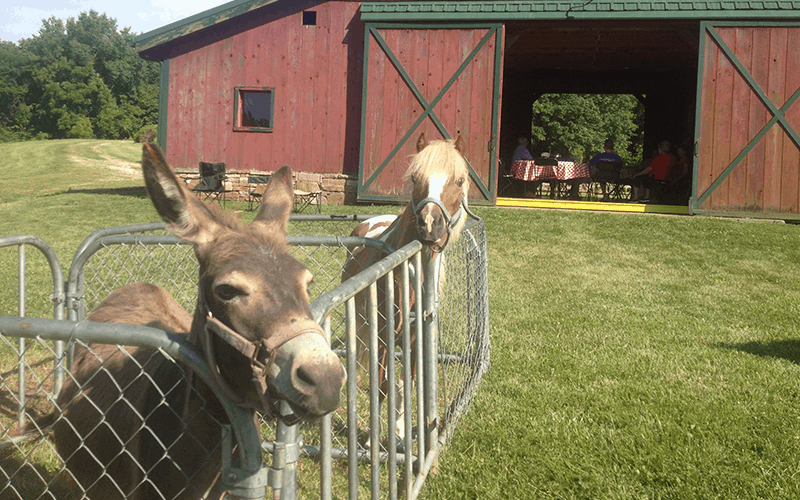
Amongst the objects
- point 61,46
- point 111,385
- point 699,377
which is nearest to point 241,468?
point 111,385

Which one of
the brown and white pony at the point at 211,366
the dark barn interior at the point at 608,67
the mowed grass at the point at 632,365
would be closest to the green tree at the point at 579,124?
the dark barn interior at the point at 608,67

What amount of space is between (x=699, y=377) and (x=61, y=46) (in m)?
102

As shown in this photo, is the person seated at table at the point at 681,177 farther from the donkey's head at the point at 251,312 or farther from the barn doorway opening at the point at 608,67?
the donkey's head at the point at 251,312

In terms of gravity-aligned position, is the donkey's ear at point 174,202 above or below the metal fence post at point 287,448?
above

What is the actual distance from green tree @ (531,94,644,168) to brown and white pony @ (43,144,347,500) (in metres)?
39.6

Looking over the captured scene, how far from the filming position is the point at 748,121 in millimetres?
12109

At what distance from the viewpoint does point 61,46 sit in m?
85.9

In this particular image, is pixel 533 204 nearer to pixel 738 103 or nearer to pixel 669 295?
pixel 738 103

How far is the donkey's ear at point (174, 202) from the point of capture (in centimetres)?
168

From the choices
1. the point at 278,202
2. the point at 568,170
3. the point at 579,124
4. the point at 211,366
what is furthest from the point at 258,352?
the point at 579,124

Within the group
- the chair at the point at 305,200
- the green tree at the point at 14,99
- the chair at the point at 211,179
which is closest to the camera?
the chair at the point at 305,200

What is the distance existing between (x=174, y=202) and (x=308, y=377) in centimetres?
82

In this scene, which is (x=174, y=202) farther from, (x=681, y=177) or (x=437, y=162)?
(x=681, y=177)

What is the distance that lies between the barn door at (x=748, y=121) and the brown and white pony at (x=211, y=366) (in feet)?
40.8
